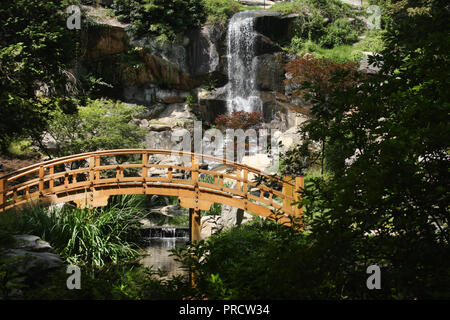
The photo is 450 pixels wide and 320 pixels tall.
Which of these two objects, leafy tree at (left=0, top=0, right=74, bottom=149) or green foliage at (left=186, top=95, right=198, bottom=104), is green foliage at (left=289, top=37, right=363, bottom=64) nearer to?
green foliage at (left=186, top=95, right=198, bottom=104)

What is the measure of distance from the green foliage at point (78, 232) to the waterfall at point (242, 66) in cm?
1035

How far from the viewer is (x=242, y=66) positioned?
18422 mm

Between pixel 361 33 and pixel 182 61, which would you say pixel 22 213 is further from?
pixel 361 33

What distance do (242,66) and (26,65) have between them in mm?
13261

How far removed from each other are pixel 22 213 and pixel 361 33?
57.5 feet

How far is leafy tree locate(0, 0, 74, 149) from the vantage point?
16.7ft

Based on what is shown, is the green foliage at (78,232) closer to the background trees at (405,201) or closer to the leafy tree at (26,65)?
the leafy tree at (26,65)

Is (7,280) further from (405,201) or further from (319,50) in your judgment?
(319,50)

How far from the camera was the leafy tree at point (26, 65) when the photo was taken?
5082 millimetres

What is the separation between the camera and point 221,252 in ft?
11.7

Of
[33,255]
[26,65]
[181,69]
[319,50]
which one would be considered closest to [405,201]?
[33,255]
